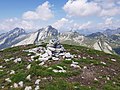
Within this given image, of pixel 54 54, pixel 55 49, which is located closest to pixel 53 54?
pixel 54 54

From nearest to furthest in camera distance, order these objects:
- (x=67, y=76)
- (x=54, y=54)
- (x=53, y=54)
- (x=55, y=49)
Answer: (x=67, y=76) < (x=53, y=54) < (x=54, y=54) < (x=55, y=49)

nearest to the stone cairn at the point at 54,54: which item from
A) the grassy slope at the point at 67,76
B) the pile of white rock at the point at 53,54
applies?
the pile of white rock at the point at 53,54

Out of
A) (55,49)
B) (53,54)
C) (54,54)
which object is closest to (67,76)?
(53,54)

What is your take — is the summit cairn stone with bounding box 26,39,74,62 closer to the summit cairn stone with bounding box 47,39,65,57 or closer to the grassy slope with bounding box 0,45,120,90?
the summit cairn stone with bounding box 47,39,65,57

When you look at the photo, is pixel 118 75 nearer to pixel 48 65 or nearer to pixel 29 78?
pixel 48 65

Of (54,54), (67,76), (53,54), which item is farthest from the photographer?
(54,54)

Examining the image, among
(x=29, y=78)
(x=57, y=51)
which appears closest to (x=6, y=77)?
(x=29, y=78)

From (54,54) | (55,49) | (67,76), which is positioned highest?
(55,49)

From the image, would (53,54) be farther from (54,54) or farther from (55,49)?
(55,49)

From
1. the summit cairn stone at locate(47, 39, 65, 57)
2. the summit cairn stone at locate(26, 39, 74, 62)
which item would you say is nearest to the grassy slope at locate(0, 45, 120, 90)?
the summit cairn stone at locate(26, 39, 74, 62)

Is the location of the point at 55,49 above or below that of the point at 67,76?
above

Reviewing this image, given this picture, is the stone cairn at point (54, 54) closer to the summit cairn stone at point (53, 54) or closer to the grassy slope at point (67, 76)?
the summit cairn stone at point (53, 54)

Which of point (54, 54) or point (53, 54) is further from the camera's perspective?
point (54, 54)

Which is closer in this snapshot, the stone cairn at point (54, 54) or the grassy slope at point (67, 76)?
the grassy slope at point (67, 76)
